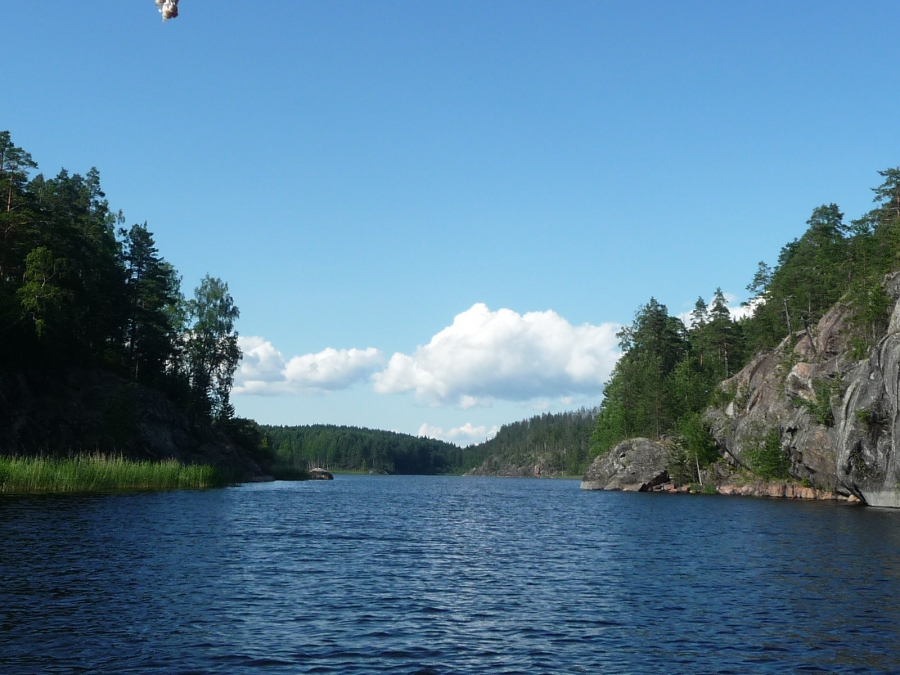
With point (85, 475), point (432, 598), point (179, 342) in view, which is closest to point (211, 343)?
point (179, 342)

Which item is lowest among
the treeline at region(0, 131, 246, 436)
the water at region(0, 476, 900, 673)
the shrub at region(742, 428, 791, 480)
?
the water at region(0, 476, 900, 673)

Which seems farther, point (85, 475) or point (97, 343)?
point (97, 343)

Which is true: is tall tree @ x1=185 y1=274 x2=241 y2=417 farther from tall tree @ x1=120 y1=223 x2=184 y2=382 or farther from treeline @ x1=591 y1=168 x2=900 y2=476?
treeline @ x1=591 y1=168 x2=900 y2=476

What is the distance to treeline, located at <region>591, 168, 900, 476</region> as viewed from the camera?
3218 inches

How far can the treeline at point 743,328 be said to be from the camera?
81.7 meters

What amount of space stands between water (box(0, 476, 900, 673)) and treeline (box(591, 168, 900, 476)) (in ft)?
152

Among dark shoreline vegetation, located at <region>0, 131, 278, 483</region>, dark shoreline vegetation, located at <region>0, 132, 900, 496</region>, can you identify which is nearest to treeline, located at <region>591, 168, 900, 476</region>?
dark shoreline vegetation, located at <region>0, 132, 900, 496</region>

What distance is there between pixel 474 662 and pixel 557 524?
37.0 m

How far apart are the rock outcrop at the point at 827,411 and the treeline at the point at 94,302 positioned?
3067 inches

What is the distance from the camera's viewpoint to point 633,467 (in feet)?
366

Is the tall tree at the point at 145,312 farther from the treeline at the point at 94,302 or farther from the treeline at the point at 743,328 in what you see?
the treeline at the point at 743,328

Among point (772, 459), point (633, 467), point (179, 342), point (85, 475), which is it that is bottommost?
point (85, 475)

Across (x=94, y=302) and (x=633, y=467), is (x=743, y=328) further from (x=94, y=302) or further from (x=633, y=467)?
(x=94, y=302)

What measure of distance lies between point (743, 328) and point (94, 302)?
97.9 metres
